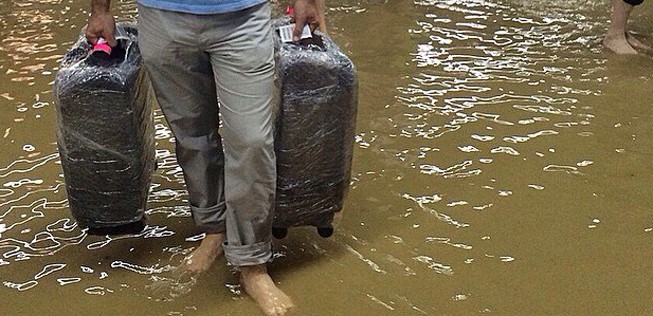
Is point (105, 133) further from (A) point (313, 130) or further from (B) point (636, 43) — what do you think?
(B) point (636, 43)

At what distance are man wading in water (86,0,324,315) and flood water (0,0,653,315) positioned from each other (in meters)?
0.17

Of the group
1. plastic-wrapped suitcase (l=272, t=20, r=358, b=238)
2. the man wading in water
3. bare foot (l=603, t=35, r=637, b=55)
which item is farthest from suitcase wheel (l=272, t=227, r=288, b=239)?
bare foot (l=603, t=35, r=637, b=55)

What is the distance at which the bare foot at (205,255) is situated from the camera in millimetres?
2453

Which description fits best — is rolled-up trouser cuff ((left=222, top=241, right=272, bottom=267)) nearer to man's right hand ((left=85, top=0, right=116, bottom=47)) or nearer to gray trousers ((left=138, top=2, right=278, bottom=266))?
gray trousers ((left=138, top=2, right=278, bottom=266))

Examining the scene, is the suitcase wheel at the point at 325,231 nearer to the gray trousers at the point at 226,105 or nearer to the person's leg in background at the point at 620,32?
the gray trousers at the point at 226,105

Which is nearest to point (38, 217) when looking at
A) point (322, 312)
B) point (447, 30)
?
point (322, 312)

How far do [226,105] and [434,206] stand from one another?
982 millimetres

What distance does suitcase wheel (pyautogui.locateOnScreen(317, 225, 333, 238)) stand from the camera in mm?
2477

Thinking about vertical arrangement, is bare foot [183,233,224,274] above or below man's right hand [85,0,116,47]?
below

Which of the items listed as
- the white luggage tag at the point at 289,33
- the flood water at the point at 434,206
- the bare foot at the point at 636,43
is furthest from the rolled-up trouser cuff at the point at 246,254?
the bare foot at the point at 636,43

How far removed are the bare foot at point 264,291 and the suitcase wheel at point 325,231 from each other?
0.24 m

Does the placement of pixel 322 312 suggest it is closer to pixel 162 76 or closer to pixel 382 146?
pixel 162 76

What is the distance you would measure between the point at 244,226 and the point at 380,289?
44 centimetres

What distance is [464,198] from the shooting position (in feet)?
9.27
